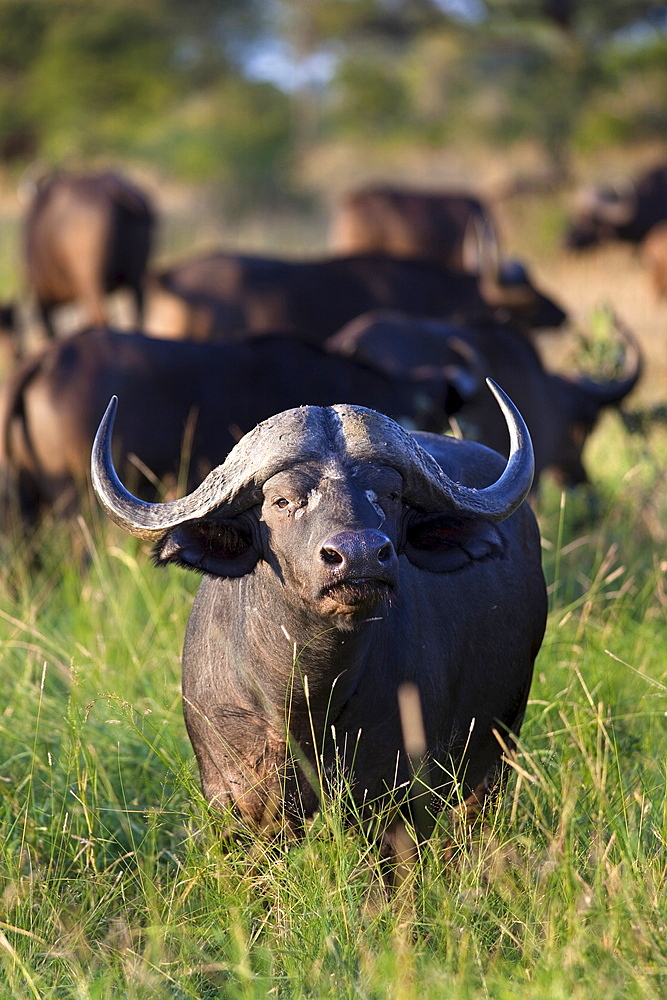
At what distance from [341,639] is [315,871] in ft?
1.97

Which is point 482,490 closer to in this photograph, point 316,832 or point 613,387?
point 316,832

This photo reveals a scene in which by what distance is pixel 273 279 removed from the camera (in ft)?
36.2

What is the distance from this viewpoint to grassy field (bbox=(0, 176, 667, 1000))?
2842 millimetres

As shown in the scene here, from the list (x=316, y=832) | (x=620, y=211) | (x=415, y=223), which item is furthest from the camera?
(x=620, y=211)

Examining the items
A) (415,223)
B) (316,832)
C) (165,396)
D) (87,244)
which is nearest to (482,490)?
(316,832)

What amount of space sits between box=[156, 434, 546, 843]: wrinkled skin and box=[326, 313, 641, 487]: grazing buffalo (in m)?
4.06

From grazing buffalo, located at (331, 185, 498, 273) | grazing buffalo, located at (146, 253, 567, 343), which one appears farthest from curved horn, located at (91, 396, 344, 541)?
grazing buffalo, located at (331, 185, 498, 273)

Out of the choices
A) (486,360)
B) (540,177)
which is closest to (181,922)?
(486,360)

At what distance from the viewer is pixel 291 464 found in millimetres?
3086

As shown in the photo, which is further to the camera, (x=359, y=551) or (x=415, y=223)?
(x=415, y=223)

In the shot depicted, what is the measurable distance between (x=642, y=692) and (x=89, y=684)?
2.04 metres

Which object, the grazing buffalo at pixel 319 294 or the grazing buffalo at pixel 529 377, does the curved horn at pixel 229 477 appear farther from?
the grazing buffalo at pixel 319 294

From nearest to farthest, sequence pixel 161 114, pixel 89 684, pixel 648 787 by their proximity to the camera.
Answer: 1. pixel 648 787
2. pixel 89 684
3. pixel 161 114

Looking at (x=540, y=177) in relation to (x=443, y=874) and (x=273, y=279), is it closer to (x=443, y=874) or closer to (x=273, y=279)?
(x=273, y=279)
